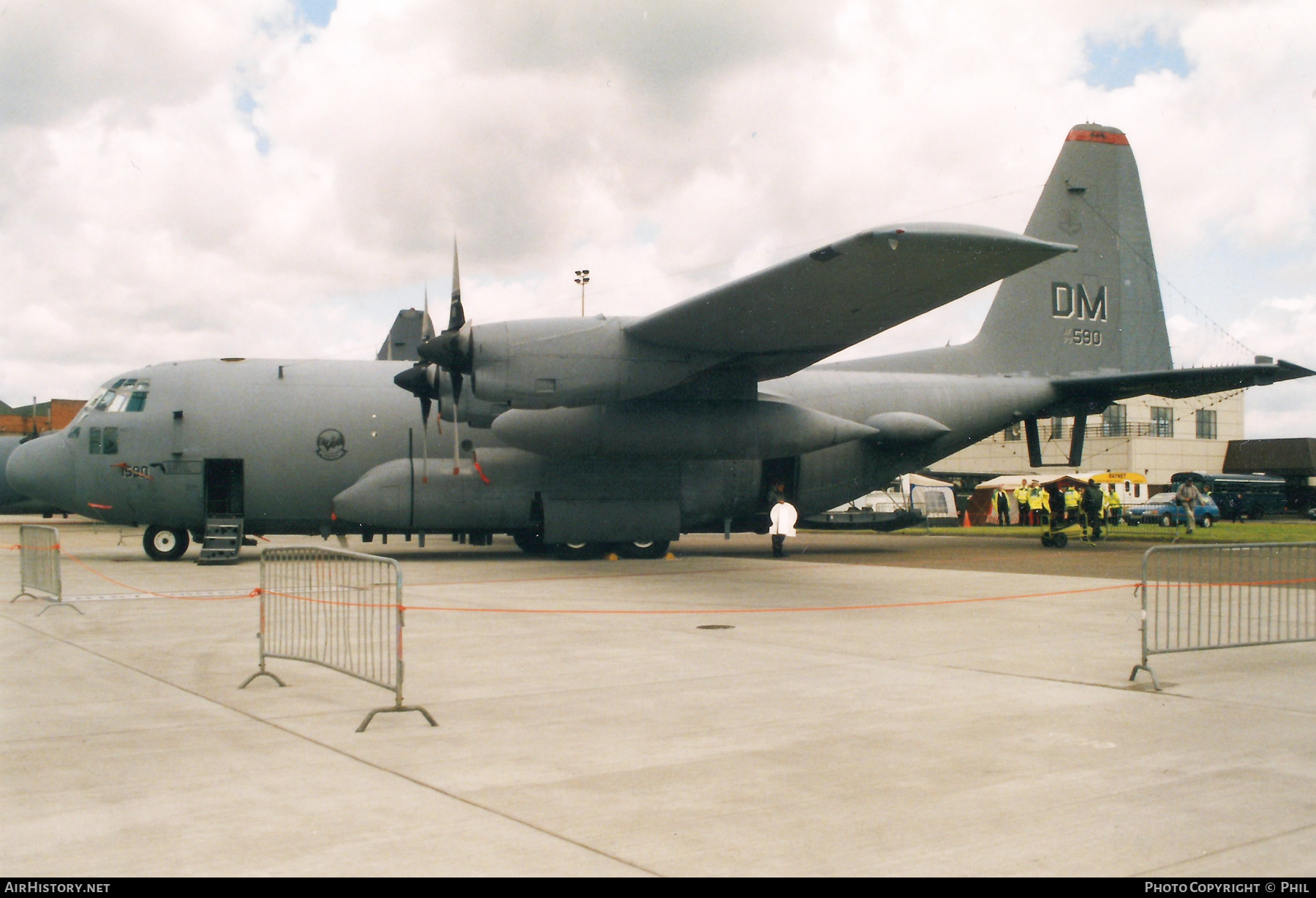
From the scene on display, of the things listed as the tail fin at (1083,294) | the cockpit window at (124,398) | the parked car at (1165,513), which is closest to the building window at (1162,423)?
the parked car at (1165,513)

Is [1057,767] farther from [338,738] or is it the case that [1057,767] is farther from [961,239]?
[961,239]

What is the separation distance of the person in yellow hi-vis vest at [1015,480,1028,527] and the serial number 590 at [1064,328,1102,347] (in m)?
14.4

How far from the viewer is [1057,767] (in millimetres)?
5496

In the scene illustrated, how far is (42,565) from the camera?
42.5ft

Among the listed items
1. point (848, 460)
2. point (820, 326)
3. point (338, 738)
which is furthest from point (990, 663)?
point (848, 460)

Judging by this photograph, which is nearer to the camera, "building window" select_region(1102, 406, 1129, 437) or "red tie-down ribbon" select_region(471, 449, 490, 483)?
"red tie-down ribbon" select_region(471, 449, 490, 483)

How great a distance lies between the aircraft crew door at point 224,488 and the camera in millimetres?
19328

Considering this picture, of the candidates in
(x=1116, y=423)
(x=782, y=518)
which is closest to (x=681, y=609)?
(x=782, y=518)

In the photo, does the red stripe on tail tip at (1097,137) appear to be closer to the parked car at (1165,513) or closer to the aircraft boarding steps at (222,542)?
the aircraft boarding steps at (222,542)

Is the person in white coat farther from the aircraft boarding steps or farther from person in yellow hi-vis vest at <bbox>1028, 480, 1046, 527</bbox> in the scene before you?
person in yellow hi-vis vest at <bbox>1028, 480, 1046, 527</bbox>

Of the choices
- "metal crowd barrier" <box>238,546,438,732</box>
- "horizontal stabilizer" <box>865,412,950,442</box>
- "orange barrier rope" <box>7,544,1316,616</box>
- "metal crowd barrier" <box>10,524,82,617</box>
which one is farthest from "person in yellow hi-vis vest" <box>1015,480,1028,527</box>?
"metal crowd barrier" <box>10,524,82,617</box>

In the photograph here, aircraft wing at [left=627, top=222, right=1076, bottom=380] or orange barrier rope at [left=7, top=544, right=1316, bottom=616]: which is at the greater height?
aircraft wing at [left=627, top=222, right=1076, bottom=380]

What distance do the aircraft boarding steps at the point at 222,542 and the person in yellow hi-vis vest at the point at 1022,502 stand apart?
1089 inches

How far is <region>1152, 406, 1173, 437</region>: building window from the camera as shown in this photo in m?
67.9
